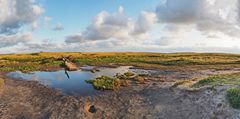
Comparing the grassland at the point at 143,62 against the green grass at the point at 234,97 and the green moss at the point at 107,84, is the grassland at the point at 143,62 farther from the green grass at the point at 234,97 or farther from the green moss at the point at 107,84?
the green grass at the point at 234,97

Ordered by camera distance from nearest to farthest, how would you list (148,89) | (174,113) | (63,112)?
(174,113) → (63,112) → (148,89)

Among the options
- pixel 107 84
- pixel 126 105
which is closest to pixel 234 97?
pixel 126 105

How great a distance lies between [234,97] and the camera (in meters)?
23.8

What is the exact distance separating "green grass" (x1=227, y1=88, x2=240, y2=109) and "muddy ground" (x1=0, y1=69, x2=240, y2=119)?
17.1 inches

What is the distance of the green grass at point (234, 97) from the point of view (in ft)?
75.1

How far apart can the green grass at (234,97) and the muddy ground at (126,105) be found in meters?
0.44

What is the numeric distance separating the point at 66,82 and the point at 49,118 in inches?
819

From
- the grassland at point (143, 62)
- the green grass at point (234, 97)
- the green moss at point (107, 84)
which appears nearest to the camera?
the green grass at point (234, 97)

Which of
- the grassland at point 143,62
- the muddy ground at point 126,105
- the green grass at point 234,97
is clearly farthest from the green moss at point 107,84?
the grassland at point 143,62

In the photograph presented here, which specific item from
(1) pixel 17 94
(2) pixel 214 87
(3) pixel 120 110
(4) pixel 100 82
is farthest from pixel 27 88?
(2) pixel 214 87

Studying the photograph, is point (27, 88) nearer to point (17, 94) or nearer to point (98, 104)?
point (17, 94)

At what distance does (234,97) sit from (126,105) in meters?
10.5

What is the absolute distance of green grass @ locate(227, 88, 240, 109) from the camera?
22.9m

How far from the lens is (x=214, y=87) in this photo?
2844 cm
